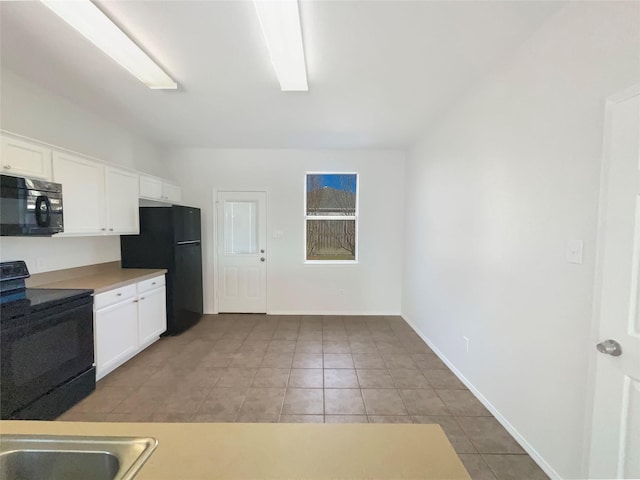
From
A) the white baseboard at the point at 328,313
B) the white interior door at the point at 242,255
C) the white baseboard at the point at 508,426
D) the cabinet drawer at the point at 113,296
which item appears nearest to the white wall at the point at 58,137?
the cabinet drawer at the point at 113,296

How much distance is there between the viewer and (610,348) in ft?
4.14

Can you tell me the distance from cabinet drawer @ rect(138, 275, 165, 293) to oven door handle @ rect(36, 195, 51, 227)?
1129 mm

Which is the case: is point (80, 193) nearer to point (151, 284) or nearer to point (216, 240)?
point (151, 284)

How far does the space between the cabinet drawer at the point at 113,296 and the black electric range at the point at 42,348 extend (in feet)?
0.34

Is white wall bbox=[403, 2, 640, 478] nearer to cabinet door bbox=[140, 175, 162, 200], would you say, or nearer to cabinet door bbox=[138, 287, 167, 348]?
cabinet door bbox=[138, 287, 167, 348]

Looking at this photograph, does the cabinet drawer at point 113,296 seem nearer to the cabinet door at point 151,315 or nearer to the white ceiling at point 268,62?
the cabinet door at point 151,315

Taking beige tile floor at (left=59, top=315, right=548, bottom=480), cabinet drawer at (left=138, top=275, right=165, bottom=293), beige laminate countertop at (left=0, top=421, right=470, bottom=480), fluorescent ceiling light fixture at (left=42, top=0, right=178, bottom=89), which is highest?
fluorescent ceiling light fixture at (left=42, top=0, right=178, bottom=89)

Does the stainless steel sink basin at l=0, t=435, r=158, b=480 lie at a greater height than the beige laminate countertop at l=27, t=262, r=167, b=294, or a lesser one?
lesser

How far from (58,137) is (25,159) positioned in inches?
34.8

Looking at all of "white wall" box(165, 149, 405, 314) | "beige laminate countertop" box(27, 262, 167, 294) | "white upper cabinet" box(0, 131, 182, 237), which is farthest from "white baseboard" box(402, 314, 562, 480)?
"white upper cabinet" box(0, 131, 182, 237)

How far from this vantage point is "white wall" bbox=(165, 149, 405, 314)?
4.51 m

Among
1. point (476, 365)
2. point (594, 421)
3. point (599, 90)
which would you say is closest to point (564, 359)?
point (594, 421)

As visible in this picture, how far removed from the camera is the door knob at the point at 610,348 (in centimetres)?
124

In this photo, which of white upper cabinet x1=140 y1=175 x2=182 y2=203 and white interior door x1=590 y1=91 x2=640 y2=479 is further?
white upper cabinet x1=140 y1=175 x2=182 y2=203
